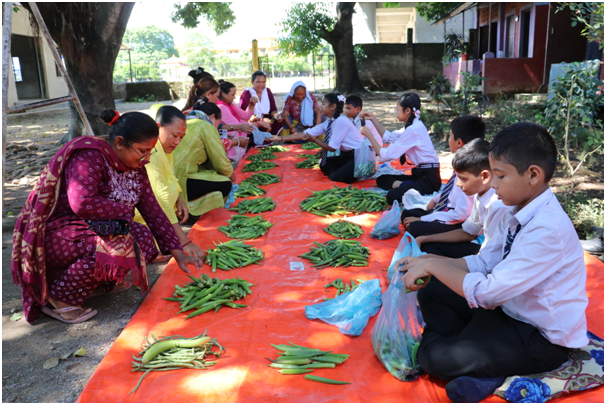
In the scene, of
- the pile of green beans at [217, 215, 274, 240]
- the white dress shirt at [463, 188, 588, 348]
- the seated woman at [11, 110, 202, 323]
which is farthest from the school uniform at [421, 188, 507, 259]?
the seated woman at [11, 110, 202, 323]

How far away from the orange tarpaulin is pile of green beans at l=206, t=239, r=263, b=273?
0.21 ft

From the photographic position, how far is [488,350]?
6.44ft

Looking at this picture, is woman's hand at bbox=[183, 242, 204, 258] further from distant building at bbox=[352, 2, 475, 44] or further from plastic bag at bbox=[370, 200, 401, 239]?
distant building at bbox=[352, 2, 475, 44]

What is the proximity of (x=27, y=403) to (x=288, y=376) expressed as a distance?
51.3 inches

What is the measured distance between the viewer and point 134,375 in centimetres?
228

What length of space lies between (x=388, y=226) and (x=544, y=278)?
83.6 inches

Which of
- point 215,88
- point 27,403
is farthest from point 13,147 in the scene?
point 27,403

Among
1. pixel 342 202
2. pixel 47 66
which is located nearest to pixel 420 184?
pixel 342 202

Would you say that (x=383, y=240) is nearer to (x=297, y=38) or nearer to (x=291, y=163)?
(x=291, y=163)

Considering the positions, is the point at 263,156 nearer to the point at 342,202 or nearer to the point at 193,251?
the point at 342,202

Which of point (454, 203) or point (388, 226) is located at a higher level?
point (454, 203)

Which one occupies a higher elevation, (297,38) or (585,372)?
(297,38)

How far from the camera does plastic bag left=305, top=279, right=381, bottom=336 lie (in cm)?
260

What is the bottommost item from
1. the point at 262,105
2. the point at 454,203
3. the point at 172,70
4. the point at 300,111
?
the point at 454,203
